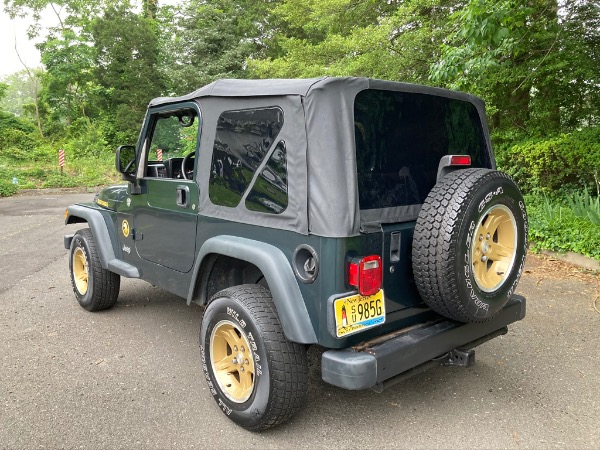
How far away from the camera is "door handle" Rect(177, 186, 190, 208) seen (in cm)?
330

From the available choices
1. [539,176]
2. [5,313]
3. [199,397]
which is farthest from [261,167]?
[539,176]

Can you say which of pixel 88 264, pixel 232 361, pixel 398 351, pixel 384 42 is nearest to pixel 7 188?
pixel 384 42

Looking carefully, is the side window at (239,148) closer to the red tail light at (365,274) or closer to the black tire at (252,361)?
the black tire at (252,361)

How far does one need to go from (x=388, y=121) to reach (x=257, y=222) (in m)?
0.94

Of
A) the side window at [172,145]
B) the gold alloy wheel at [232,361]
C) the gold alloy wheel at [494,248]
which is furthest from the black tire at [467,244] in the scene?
the side window at [172,145]

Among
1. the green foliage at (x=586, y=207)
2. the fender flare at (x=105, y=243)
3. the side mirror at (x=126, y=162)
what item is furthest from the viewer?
the green foliage at (x=586, y=207)

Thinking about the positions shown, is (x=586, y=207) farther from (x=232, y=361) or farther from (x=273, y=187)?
(x=232, y=361)

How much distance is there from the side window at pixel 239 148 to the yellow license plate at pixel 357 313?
0.95 meters

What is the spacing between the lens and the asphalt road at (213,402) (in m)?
2.70

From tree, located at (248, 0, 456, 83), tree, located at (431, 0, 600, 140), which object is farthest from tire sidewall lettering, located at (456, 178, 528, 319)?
tree, located at (248, 0, 456, 83)

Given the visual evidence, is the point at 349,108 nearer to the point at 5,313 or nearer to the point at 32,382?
the point at 32,382

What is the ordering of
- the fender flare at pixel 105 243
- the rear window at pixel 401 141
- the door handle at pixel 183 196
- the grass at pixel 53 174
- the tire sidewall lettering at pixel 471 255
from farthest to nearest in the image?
the grass at pixel 53 174, the fender flare at pixel 105 243, the door handle at pixel 183 196, the rear window at pixel 401 141, the tire sidewall lettering at pixel 471 255

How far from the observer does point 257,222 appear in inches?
109

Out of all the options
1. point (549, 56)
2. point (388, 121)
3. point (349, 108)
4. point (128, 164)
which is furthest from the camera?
point (549, 56)
